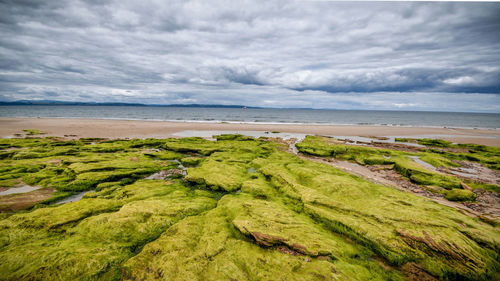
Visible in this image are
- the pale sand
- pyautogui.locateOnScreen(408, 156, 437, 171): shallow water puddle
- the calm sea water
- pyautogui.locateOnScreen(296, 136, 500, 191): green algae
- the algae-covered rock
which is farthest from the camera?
the calm sea water

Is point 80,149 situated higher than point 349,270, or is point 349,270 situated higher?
point 80,149

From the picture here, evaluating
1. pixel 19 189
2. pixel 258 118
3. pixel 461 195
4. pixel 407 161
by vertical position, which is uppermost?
pixel 258 118

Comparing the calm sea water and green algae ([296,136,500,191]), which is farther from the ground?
the calm sea water

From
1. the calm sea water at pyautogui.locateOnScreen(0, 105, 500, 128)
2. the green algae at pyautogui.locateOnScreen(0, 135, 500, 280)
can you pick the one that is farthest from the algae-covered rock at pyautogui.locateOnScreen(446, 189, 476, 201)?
the calm sea water at pyautogui.locateOnScreen(0, 105, 500, 128)

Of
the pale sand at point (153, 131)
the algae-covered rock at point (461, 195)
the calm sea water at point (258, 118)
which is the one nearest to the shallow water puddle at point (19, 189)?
the pale sand at point (153, 131)

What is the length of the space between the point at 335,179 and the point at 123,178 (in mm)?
12670

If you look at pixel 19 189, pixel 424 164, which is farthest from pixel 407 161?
pixel 19 189

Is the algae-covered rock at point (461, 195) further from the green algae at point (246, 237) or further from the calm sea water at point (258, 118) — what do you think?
the calm sea water at point (258, 118)

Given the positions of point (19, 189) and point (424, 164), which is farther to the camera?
point (424, 164)

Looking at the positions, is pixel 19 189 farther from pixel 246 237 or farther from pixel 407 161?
pixel 407 161

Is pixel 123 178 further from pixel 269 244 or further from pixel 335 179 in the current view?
pixel 335 179

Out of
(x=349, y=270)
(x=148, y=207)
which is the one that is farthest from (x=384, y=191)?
(x=148, y=207)

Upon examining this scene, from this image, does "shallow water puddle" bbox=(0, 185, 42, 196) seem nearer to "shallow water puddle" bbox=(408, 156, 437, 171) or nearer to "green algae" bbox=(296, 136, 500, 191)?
"green algae" bbox=(296, 136, 500, 191)

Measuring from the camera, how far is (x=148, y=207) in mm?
7477
